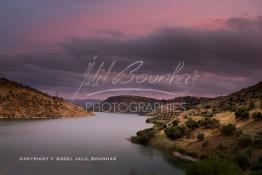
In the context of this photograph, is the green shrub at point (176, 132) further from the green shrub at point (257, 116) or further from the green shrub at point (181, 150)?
the green shrub at point (257, 116)

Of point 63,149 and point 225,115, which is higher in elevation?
point 225,115

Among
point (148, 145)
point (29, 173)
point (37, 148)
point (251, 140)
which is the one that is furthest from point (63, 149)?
point (251, 140)

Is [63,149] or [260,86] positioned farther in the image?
[260,86]

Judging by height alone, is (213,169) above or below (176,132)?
below

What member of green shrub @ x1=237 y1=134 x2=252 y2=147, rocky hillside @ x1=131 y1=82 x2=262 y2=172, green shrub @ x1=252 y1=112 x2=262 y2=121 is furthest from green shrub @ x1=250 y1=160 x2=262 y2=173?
green shrub @ x1=252 y1=112 x2=262 y2=121

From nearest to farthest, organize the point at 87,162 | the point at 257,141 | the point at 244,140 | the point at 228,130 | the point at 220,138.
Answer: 1. the point at 87,162
2. the point at 257,141
3. the point at 244,140
4. the point at 220,138
5. the point at 228,130

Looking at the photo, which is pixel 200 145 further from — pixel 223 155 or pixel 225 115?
pixel 225 115

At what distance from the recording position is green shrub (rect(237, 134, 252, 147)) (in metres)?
60.9

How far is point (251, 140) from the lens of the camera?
60.5 m

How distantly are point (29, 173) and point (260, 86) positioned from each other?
113 meters

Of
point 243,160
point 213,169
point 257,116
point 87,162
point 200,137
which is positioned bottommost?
point 87,162

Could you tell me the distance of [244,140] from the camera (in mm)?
61562

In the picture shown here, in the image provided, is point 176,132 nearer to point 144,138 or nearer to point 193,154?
point 144,138

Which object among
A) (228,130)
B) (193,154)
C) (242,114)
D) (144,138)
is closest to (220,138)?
(228,130)
